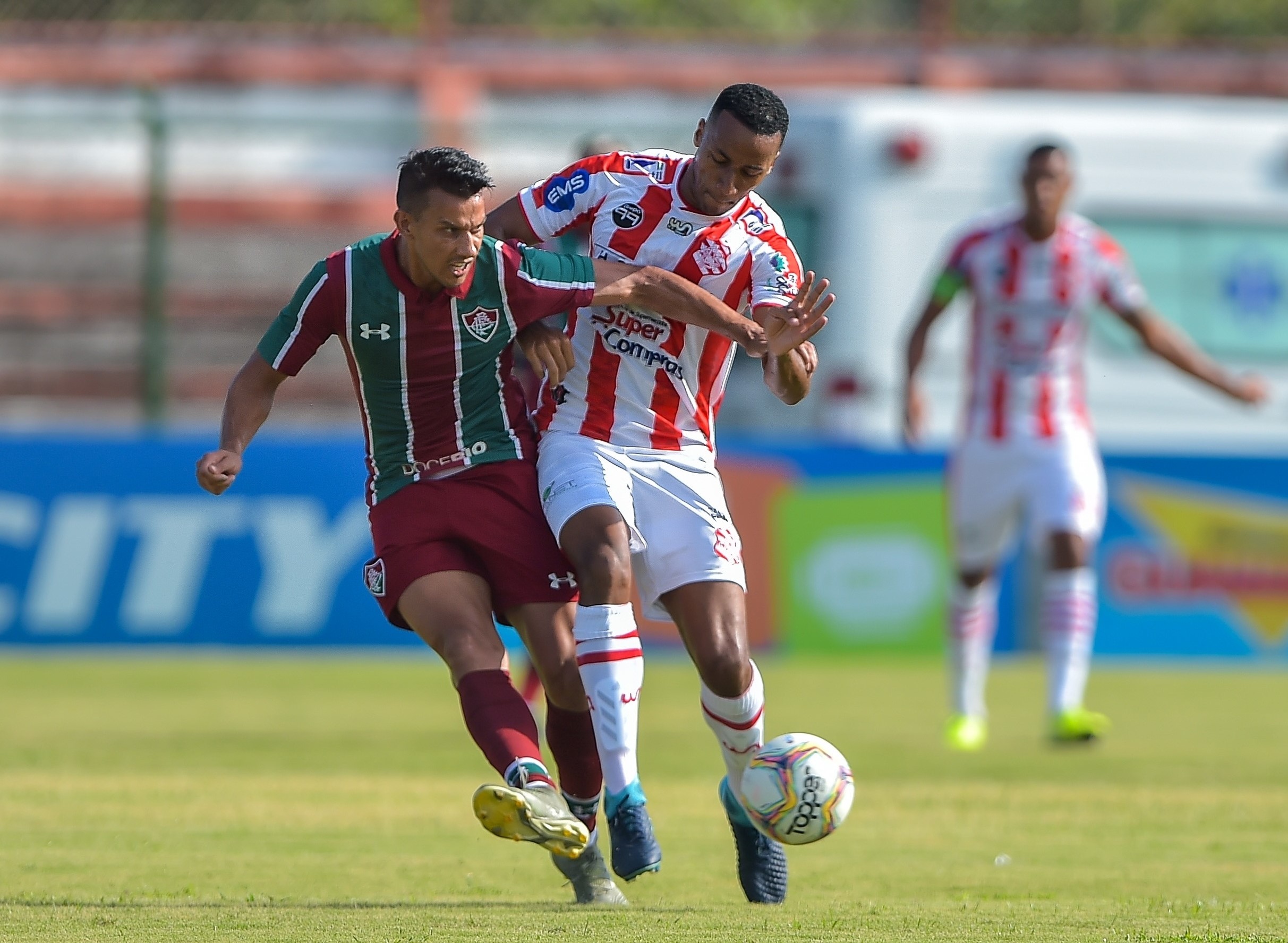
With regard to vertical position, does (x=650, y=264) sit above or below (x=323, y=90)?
above

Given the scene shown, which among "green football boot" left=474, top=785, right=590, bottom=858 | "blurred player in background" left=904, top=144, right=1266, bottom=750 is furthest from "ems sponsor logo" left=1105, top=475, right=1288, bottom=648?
"green football boot" left=474, top=785, right=590, bottom=858

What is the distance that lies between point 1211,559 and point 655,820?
24.6 feet

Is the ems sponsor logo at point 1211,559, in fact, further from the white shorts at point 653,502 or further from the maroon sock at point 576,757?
the maroon sock at point 576,757

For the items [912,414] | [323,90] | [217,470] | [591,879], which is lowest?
[591,879]

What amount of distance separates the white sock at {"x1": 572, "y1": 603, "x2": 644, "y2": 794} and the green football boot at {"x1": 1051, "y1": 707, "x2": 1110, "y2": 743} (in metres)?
4.37

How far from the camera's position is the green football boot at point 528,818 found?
530 centimetres

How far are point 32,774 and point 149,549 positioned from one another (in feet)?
16.4

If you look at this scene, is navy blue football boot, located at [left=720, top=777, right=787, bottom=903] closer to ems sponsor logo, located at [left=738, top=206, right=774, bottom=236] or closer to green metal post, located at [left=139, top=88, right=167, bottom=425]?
ems sponsor logo, located at [left=738, top=206, right=774, bottom=236]

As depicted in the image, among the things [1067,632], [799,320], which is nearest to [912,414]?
[1067,632]

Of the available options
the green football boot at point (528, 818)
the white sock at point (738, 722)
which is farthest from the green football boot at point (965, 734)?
the green football boot at point (528, 818)

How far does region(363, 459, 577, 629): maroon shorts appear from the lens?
6098 millimetres

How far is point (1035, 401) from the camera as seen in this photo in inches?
413

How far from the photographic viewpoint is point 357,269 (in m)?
6.00

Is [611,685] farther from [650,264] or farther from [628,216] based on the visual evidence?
[628,216]
